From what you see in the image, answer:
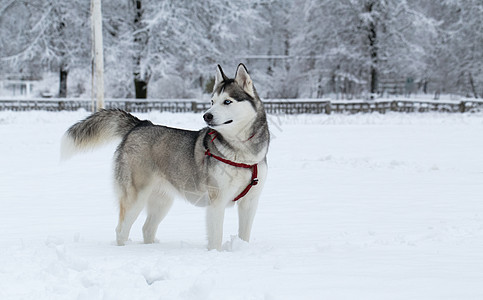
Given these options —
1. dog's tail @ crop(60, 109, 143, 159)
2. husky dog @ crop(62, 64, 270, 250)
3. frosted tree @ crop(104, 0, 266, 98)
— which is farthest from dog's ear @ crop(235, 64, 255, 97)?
frosted tree @ crop(104, 0, 266, 98)

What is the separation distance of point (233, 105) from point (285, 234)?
180 cm

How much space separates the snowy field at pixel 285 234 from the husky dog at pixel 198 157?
30 centimetres

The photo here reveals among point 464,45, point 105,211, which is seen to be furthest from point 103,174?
point 464,45

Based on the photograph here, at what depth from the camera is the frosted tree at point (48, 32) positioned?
24.5m

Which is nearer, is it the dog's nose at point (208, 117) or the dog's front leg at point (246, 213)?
the dog's nose at point (208, 117)

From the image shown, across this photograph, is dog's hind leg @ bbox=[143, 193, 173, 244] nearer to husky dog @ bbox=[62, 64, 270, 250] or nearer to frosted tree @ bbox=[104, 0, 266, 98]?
husky dog @ bbox=[62, 64, 270, 250]

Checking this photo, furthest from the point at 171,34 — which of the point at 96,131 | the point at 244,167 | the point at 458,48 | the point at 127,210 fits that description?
the point at 244,167

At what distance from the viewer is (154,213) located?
463cm

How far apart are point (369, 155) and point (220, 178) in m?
8.13

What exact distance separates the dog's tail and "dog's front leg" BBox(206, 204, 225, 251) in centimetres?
136

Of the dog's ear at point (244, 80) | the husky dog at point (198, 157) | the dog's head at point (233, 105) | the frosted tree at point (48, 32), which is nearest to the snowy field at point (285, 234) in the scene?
the husky dog at point (198, 157)

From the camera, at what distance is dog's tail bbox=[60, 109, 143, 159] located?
182 inches

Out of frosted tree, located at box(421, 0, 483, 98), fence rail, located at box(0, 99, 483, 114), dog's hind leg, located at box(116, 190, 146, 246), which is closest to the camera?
dog's hind leg, located at box(116, 190, 146, 246)

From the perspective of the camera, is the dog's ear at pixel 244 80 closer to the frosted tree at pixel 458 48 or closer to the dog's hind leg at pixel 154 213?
the dog's hind leg at pixel 154 213
